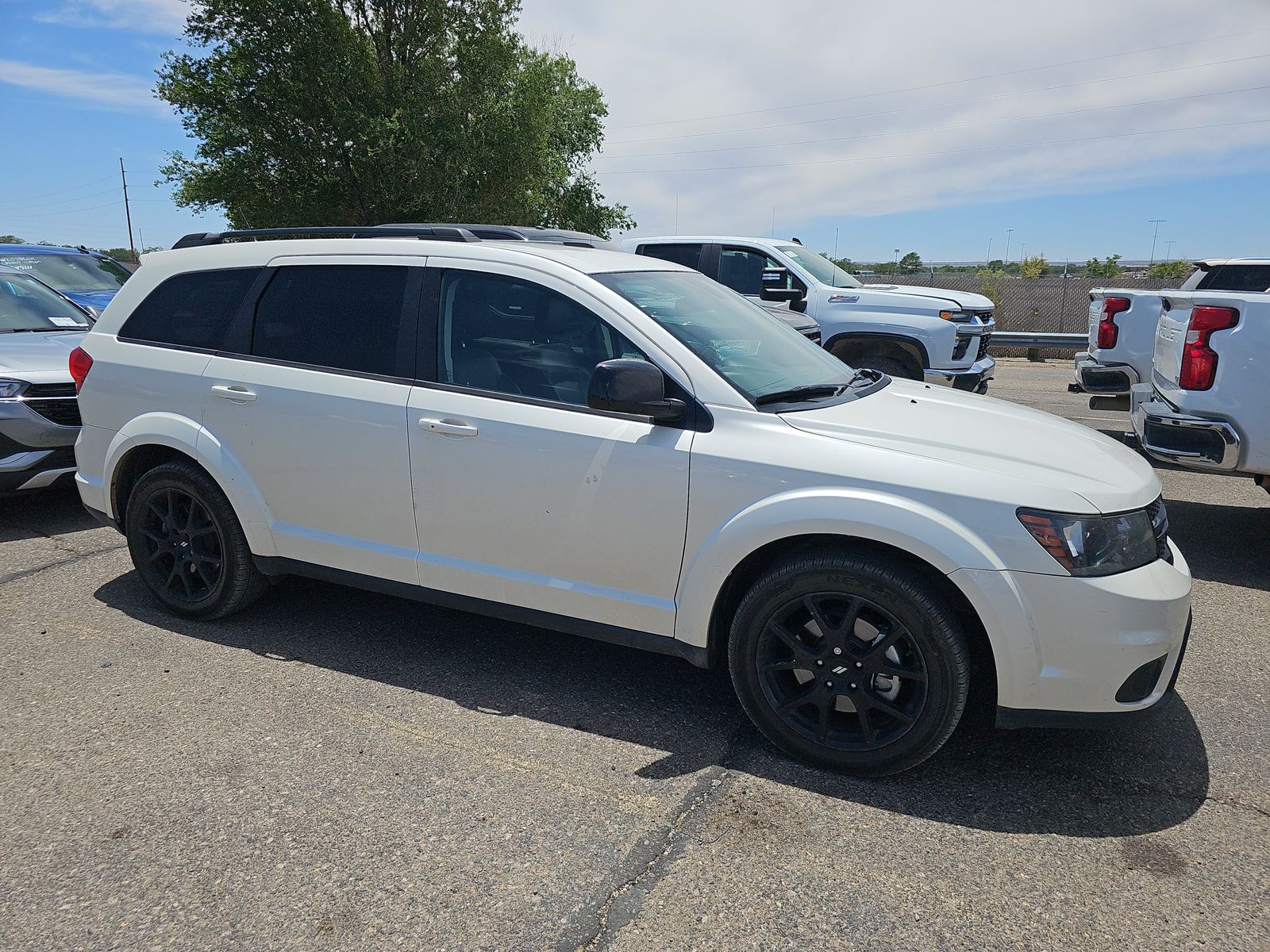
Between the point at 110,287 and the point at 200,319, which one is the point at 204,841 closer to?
the point at 200,319

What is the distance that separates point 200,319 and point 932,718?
146 inches

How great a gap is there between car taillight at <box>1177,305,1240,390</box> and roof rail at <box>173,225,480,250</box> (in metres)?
4.05

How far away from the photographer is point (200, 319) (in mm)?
4332

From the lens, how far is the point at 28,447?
5938 millimetres

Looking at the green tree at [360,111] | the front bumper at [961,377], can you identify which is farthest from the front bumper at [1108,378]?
the green tree at [360,111]

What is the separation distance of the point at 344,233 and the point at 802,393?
2292mm

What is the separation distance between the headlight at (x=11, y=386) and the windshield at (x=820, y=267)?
7470 mm

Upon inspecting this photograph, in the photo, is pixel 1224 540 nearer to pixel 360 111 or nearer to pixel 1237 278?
pixel 1237 278

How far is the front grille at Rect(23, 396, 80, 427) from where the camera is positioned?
19.7 feet

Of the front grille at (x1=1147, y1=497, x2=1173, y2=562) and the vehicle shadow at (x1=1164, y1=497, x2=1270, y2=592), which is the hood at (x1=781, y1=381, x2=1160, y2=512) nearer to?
the front grille at (x1=1147, y1=497, x2=1173, y2=562)

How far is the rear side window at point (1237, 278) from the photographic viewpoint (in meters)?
7.89

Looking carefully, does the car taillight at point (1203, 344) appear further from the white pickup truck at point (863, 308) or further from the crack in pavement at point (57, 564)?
the crack in pavement at point (57, 564)

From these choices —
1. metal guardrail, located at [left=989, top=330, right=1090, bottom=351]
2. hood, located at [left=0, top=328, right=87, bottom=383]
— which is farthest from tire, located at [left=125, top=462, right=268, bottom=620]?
metal guardrail, located at [left=989, top=330, right=1090, bottom=351]

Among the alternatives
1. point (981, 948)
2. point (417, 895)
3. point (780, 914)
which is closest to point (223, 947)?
point (417, 895)
